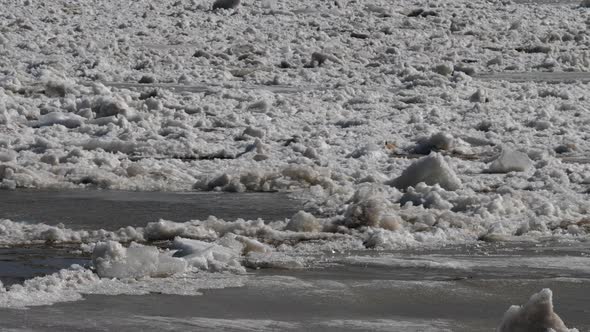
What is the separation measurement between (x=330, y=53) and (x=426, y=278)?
1061 cm

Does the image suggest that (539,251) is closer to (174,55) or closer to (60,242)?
(60,242)

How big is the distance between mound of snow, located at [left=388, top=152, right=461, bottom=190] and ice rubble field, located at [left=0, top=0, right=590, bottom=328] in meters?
0.01

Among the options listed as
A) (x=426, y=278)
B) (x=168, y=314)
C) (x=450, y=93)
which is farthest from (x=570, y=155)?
(x=168, y=314)

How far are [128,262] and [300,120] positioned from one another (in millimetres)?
6503

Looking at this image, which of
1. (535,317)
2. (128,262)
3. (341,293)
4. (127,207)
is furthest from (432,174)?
(535,317)

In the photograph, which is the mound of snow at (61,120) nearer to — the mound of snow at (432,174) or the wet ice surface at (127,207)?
the wet ice surface at (127,207)

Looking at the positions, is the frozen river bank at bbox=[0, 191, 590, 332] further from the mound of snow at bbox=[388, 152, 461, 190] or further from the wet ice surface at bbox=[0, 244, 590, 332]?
the mound of snow at bbox=[388, 152, 461, 190]

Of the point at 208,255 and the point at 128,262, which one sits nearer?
the point at 128,262

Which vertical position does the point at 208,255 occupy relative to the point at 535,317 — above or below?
below

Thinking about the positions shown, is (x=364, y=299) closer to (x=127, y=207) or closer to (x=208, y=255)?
(x=208, y=255)

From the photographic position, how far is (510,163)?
31.4ft

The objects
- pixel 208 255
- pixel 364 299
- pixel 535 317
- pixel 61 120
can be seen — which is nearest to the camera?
pixel 535 317

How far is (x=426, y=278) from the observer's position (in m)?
6.07

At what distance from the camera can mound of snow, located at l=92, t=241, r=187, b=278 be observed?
5723 millimetres
